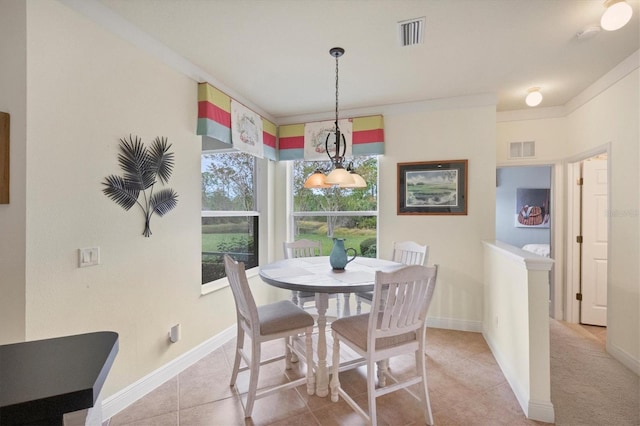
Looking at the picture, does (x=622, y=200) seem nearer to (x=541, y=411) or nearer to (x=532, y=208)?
(x=541, y=411)

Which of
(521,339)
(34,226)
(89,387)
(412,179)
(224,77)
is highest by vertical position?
(224,77)

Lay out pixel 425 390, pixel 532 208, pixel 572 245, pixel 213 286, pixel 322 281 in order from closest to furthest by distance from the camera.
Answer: pixel 425 390 < pixel 322 281 < pixel 213 286 < pixel 572 245 < pixel 532 208

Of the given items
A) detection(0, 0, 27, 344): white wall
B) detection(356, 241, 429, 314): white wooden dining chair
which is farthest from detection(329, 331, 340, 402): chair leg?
detection(0, 0, 27, 344): white wall

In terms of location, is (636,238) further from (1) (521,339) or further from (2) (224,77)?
(2) (224,77)

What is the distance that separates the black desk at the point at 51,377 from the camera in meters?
0.54

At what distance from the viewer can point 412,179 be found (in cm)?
358

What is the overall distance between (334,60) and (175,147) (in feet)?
4.97

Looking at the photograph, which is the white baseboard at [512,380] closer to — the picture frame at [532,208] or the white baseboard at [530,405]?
the white baseboard at [530,405]

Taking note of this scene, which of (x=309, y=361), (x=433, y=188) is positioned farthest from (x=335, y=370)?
(x=433, y=188)

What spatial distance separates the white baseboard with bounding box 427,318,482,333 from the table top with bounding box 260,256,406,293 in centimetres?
129

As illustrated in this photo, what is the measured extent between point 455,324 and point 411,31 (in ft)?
9.74

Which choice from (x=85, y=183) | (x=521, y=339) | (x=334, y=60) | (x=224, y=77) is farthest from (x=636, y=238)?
(x=85, y=183)

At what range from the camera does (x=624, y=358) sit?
2.57 meters

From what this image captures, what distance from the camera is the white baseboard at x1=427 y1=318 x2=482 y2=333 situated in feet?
10.9
